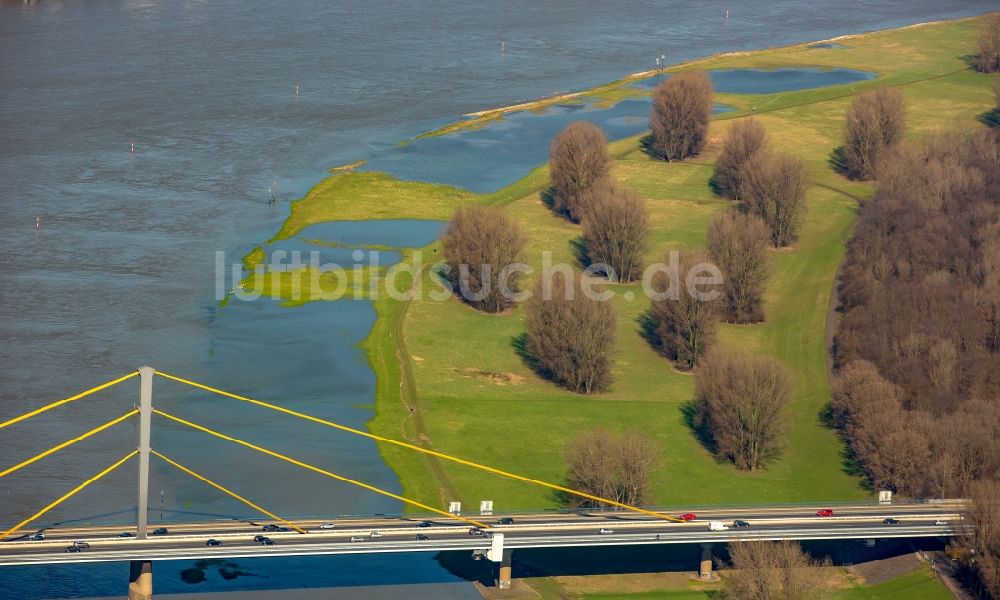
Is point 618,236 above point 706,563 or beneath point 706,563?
above

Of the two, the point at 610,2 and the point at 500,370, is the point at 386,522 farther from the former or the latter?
the point at 610,2

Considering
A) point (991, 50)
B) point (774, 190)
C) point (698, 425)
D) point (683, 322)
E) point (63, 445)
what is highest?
point (991, 50)

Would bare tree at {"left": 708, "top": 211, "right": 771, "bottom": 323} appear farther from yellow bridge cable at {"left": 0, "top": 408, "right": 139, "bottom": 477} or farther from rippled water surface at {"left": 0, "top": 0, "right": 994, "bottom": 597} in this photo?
yellow bridge cable at {"left": 0, "top": 408, "right": 139, "bottom": 477}

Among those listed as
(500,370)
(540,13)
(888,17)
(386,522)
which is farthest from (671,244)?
(888,17)

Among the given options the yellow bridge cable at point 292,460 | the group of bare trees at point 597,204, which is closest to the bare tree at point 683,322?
the group of bare trees at point 597,204

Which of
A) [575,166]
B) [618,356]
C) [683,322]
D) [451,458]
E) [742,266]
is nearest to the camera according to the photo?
[451,458]

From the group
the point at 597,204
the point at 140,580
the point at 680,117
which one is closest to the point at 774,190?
the point at 597,204

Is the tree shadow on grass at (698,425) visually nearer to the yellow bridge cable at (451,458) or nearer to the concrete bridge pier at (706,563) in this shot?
the yellow bridge cable at (451,458)

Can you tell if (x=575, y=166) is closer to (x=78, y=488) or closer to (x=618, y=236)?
(x=618, y=236)
